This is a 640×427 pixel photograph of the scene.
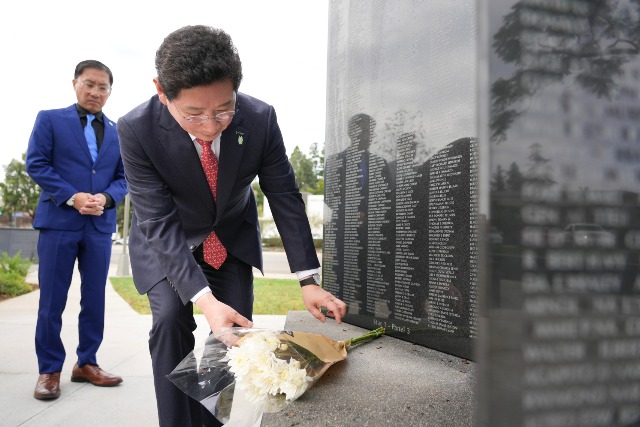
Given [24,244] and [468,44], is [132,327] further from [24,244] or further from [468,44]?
[24,244]

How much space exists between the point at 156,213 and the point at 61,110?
2114 mm

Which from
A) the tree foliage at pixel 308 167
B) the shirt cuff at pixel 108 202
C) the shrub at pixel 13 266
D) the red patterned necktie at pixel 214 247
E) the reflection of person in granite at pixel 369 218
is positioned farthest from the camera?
the tree foliage at pixel 308 167

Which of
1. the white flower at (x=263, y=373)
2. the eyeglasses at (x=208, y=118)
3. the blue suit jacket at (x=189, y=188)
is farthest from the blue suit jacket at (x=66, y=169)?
the white flower at (x=263, y=373)

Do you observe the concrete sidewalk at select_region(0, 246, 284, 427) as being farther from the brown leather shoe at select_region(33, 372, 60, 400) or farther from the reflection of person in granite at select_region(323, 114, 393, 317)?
the reflection of person in granite at select_region(323, 114, 393, 317)

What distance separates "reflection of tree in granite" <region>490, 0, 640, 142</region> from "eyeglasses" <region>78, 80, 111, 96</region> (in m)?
3.71

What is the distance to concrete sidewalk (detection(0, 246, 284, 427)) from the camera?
9.63ft

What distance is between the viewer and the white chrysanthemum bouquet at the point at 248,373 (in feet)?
5.67

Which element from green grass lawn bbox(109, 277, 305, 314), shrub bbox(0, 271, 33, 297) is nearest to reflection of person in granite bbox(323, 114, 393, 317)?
green grass lawn bbox(109, 277, 305, 314)

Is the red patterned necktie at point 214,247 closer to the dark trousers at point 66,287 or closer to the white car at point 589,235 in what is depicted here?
the dark trousers at point 66,287

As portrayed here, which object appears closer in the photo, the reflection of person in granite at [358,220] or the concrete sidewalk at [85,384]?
the concrete sidewalk at [85,384]

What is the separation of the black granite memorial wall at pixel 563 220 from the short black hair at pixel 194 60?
1.30 m

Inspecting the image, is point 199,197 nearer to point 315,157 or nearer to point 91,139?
point 91,139


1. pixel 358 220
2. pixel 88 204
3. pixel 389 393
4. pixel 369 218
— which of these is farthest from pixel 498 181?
pixel 88 204

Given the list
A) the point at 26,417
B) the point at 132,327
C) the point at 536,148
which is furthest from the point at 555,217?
the point at 132,327
